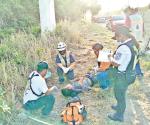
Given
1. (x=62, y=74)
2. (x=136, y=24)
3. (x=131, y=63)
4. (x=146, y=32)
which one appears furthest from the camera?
A: (x=146, y=32)

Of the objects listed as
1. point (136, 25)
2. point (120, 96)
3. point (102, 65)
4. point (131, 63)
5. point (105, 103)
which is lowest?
point (105, 103)

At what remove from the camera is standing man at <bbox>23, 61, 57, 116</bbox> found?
6.62 meters

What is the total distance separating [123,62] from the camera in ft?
21.4

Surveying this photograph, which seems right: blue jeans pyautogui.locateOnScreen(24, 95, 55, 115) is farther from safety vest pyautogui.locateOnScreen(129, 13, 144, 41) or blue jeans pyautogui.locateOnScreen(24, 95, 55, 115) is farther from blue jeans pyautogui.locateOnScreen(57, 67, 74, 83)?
safety vest pyautogui.locateOnScreen(129, 13, 144, 41)

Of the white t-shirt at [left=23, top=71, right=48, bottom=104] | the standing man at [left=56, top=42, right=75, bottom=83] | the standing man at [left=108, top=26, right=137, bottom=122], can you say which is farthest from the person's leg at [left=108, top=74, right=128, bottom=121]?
the standing man at [left=56, top=42, right=75, bottom=83]

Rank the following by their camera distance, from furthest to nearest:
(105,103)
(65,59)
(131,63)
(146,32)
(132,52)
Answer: (146,32)
(65,59)
(105,103)
(131,63)
(132,52)

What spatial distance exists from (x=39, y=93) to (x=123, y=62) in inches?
56.2

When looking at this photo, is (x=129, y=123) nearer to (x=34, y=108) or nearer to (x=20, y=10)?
(x=34, y=108)

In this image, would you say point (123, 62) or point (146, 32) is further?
point (146, 32)

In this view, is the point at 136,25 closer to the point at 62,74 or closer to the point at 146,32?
the point at 146,32

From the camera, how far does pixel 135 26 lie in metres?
9.66

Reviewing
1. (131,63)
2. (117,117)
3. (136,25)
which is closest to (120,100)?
(117,117)

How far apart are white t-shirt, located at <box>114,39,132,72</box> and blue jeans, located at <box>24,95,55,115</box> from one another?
129 cm

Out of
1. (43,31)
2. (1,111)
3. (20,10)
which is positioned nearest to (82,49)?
(43,31)
